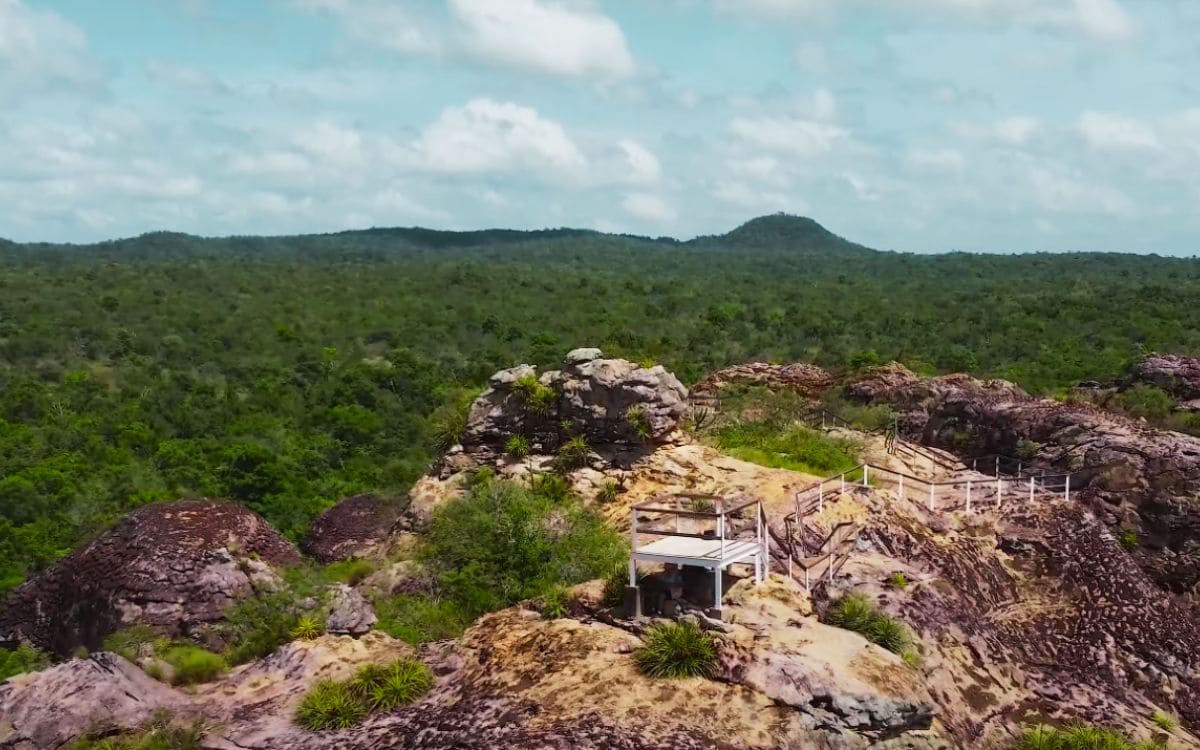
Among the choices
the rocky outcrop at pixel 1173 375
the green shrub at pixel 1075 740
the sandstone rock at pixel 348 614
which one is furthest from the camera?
the rocky outcrop at pixel 1173 375

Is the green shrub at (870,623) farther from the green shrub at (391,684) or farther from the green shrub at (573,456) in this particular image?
the green shrub at (573,456)

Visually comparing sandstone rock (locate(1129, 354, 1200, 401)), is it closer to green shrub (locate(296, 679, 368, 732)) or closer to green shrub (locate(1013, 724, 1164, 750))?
green shrub (locate(1013, 724, 1164, 750))

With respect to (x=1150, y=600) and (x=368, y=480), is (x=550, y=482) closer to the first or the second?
(x=1150, y=600)

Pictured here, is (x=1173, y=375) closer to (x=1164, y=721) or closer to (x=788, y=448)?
(x=788, y=448)

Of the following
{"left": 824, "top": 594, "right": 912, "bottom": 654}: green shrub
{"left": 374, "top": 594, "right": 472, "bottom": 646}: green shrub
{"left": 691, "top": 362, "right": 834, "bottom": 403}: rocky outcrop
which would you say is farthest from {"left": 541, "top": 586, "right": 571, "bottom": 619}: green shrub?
{"left": 691, "top": 362, "right": 834, "bottom": 403}: rocky outcrop

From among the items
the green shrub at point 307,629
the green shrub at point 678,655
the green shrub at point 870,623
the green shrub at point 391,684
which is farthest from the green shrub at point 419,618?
the green shrub at point 870,623
